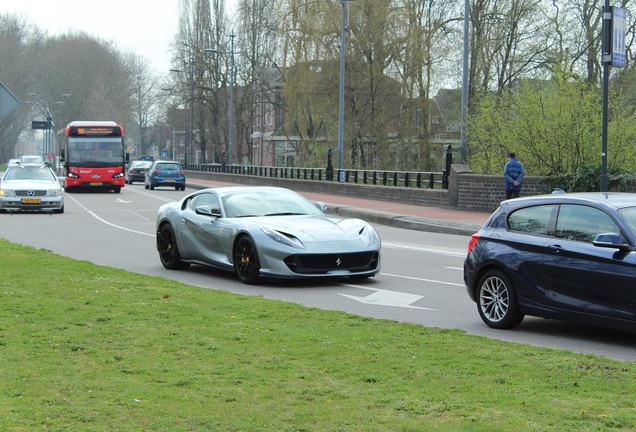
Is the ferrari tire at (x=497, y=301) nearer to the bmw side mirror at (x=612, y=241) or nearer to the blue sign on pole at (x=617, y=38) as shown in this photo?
the bmw side mirror at (x=612, y=241)

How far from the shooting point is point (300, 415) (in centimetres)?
591

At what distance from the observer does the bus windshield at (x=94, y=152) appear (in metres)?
47.9

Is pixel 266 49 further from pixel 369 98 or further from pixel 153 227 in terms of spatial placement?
pixel 153 227

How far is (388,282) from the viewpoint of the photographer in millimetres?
13914

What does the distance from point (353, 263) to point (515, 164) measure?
14.7 metres

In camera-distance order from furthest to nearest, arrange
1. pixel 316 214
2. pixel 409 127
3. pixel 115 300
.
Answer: pixel 409 127 < pixel 316 214 < pixel 115 300

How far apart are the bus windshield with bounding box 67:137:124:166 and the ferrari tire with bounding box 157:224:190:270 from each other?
3275 centimetres

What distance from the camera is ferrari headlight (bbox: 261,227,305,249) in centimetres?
1341

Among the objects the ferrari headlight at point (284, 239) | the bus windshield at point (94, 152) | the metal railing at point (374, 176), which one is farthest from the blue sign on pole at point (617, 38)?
the bus windshield at point (94, 152)

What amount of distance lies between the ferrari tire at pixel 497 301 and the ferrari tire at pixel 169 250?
6244 mm

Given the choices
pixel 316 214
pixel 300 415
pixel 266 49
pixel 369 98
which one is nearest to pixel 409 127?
pixel 369 98

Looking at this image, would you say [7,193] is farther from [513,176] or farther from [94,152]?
[94,152]

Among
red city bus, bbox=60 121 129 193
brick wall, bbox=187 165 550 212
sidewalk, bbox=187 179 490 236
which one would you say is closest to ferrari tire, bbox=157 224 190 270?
sidewalk, bbox=187 179 490 236

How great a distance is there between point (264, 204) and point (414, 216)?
1493 centimetres
